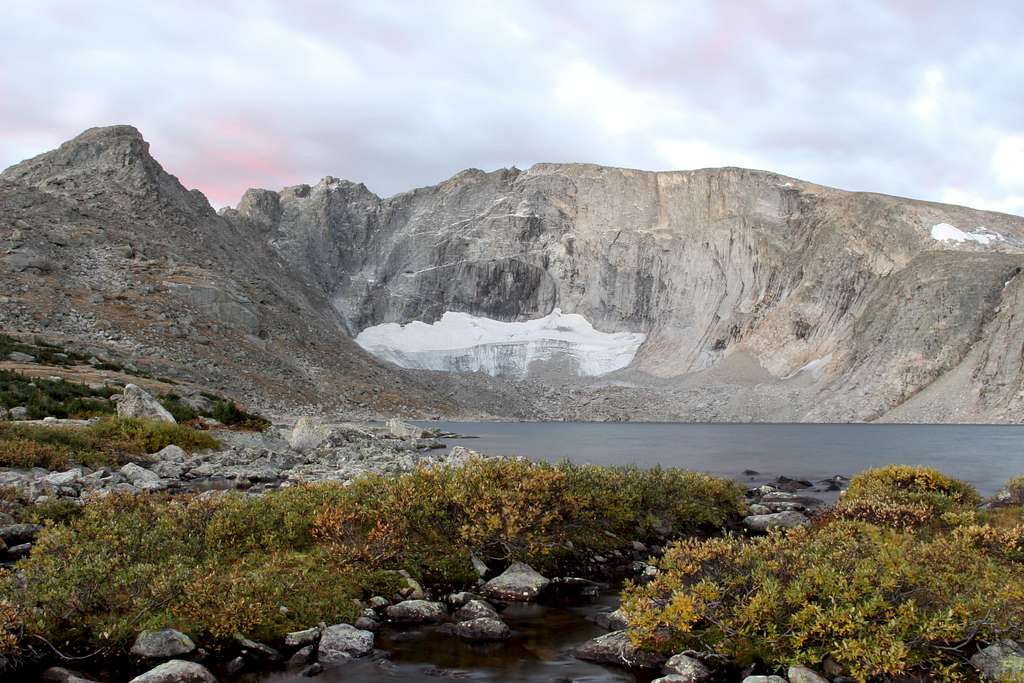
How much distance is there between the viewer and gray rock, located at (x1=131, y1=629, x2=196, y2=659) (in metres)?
10.4

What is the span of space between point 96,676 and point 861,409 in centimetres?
12768

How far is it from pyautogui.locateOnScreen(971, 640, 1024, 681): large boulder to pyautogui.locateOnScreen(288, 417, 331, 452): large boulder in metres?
37.4

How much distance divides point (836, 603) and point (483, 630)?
5.64 meters

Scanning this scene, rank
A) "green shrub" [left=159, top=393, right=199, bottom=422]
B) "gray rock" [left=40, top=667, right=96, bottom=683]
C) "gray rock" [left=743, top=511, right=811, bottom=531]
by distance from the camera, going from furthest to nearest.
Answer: "green shrub" [left=159, top=393, right=199, bottom=422] → "gray rock" [left=743, top=511, right=811, bottom=531] → "gray rock" [left=40, top=667, right=96, bottom=683]

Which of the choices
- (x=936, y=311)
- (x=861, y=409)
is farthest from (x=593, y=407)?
(x=936, y=311)

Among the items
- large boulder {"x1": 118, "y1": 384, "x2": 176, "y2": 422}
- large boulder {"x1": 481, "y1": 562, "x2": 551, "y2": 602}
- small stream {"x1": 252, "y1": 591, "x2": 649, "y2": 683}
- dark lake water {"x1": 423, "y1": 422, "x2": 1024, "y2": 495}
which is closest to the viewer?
small stream {"x1": 252, "y1": 591, "x2": 649, "y2": 683}

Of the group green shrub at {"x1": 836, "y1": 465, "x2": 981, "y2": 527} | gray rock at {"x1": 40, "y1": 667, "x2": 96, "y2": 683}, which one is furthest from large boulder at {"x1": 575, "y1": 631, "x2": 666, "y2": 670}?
green shrub at {"x1": 836, "y1": 465, "x2": 981, "y2": 527}

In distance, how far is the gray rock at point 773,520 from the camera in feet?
73.3

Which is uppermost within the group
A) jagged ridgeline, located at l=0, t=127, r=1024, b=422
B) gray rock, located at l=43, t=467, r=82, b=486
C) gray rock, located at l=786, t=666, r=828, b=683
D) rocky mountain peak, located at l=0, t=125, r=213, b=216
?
rocky mountain peak, located at l=0, t=125, r=213, b=216

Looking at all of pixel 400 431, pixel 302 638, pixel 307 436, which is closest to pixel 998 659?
pixel 302 638

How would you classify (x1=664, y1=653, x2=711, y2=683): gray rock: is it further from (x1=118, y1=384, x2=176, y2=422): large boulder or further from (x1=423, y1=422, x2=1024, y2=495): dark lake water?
(x1=118, y1=384, x2=176, y2=422): large boulder

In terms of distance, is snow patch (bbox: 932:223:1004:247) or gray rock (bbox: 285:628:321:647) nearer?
gray rock (bbox: 285:628:321:647)

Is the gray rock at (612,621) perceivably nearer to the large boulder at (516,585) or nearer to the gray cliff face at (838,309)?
the large boulder at (516,585)

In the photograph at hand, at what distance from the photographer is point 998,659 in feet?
30.4
